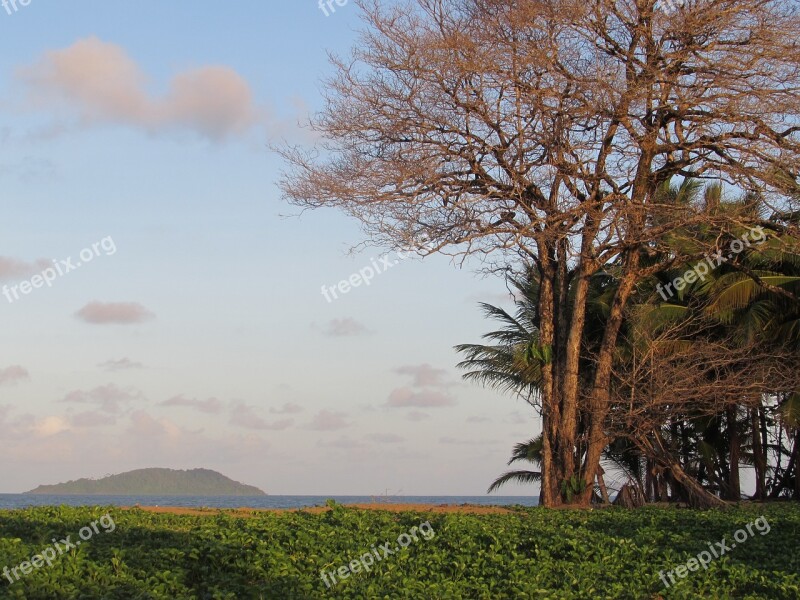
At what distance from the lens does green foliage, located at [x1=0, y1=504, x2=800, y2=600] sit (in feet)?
29.2

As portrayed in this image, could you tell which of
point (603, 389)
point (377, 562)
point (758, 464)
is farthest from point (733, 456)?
point (377, 562)

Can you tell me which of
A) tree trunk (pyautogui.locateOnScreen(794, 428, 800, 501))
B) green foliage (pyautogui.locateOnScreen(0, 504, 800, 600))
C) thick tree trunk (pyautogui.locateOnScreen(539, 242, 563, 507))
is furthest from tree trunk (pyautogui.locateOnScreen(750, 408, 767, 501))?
green foliage (pyautogui.locateOnScreen(0, 504, 800, 600))

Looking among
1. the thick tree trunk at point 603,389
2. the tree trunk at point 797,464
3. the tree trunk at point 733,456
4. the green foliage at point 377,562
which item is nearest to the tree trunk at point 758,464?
the tree trunk at point 733,456

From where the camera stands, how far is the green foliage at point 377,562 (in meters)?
8.91

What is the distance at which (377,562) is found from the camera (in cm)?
1010

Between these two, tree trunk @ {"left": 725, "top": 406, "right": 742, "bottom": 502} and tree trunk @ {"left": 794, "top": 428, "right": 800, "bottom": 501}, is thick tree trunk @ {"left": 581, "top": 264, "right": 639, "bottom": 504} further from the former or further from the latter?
→ tree trunk @ {"left": 794, "top": 428, "right": 800, "bottom": 501}

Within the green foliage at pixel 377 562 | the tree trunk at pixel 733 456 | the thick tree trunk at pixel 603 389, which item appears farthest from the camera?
the tree trunk at pixel 733 456

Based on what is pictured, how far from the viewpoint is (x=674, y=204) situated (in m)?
18.9

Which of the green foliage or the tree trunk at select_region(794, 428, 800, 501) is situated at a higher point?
the tree trunk at select_region(794, 428, 800, 501)

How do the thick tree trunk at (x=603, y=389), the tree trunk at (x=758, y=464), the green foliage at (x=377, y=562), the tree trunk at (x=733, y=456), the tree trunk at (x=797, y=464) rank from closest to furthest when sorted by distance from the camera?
the green foliage at (x=377, y=562), the thick tree trunk at (x=603, y=389), the tree trunk at (x=797, y=464), the tree trunk at (x=733, y=456), the tree trunk at (x=758, y=464)

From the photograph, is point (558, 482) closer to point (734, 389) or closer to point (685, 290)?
point (734, 389)

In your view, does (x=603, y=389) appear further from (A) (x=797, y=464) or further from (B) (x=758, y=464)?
(B) (x=758, y=464)

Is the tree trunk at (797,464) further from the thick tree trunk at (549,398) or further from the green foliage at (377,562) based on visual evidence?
the green foliage at (377,562)

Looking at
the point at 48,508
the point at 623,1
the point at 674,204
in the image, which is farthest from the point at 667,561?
the point at 623,1
